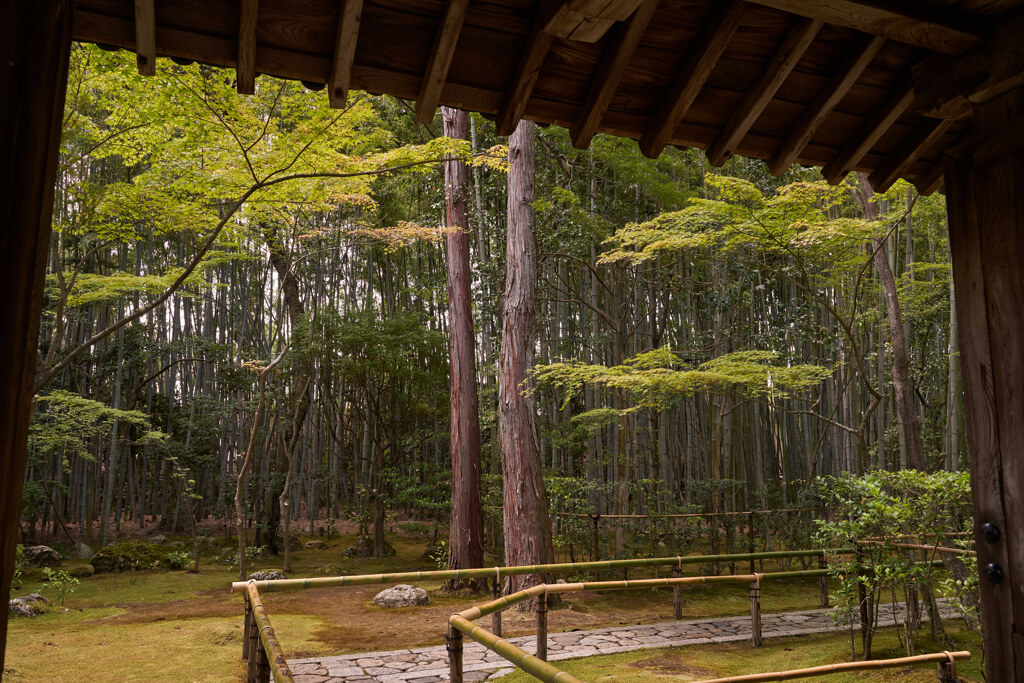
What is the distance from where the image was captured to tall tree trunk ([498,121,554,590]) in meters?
6.74

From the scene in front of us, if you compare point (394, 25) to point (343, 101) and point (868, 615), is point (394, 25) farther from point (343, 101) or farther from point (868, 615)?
point (868, 615)

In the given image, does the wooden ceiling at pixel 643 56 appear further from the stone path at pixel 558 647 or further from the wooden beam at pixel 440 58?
the stone path at pixel 558 647

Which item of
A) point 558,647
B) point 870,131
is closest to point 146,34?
point 870,131

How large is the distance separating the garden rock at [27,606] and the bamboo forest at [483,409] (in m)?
0.06

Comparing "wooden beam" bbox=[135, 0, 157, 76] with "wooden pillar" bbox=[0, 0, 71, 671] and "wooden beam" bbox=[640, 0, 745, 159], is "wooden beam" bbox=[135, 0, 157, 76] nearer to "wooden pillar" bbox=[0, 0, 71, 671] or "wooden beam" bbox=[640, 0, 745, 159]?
"wooden pillar" bbox=[0, 0, 71, 671]

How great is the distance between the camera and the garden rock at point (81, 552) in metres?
10.2

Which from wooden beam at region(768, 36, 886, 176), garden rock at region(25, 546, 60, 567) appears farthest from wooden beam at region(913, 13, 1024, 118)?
garden rock at region(25, 546, 60, 567)

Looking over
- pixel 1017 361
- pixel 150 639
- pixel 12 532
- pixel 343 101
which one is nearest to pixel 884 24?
pixel 1017 361

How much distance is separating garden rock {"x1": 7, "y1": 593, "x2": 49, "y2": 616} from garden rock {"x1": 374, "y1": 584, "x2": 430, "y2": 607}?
328cm

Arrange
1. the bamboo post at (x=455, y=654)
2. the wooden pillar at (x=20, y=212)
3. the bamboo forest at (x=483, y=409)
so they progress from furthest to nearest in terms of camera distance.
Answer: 1. the bamboo forest at (x=483, y=409)
2. the bamboo post at (x=455, y=654)
3. the wooden pillar at (x=20, y=212)

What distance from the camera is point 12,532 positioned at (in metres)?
1.26

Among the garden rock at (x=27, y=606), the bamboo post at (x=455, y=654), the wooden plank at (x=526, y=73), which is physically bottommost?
the garden rock at (x=27, y=606)

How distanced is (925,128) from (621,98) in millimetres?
1080

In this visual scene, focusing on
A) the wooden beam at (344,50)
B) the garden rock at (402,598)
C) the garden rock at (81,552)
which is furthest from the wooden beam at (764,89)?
the garden rock at (81,552)
